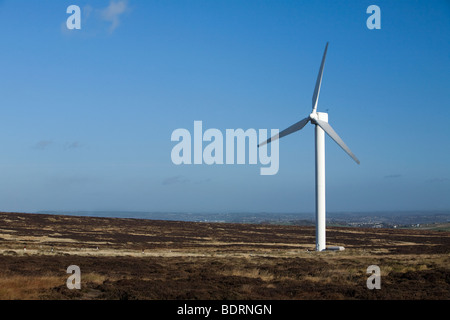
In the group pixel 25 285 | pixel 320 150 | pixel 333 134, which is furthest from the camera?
pixel 320 150

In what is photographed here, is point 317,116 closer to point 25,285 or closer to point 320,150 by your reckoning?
point 320,150

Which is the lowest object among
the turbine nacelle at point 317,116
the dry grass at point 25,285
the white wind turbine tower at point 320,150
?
the dry grass at point 25,285

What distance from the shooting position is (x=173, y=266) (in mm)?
35156

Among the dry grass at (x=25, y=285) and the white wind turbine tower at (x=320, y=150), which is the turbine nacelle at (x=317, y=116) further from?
the dry grass at (x=25, y=285)

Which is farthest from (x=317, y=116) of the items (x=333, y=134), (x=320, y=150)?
(x=320, y=150)

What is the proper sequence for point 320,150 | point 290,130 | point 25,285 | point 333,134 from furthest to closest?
point 290,130 → point 320,150 → point 333,134 → point 25,285

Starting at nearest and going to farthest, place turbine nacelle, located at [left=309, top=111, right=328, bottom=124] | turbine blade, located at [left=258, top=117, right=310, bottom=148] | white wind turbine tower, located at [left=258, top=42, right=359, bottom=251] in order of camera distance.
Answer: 1. white wind turbine tower, located at [left=258, top=42, right=359, bottom=251]
2. turbine nacelle, located at [left=309, top=111, right=328, bottom=124]
3. turbine blade, located at [left=258, top=117, right=310, bottom=148]

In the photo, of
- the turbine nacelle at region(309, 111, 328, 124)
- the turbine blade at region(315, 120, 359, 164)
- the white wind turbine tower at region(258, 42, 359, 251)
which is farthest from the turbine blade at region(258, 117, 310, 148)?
the turbine blade at region(315, 120, 359, 164)

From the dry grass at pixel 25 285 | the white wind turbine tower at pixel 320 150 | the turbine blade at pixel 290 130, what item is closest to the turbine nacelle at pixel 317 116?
the white wind turbine tower at pixel 320 150

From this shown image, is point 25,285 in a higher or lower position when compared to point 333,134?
lower

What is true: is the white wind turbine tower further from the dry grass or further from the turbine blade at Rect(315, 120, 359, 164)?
the dry grass

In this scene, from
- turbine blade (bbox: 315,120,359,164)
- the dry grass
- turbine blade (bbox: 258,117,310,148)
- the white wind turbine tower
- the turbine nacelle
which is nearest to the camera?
the dry grass
